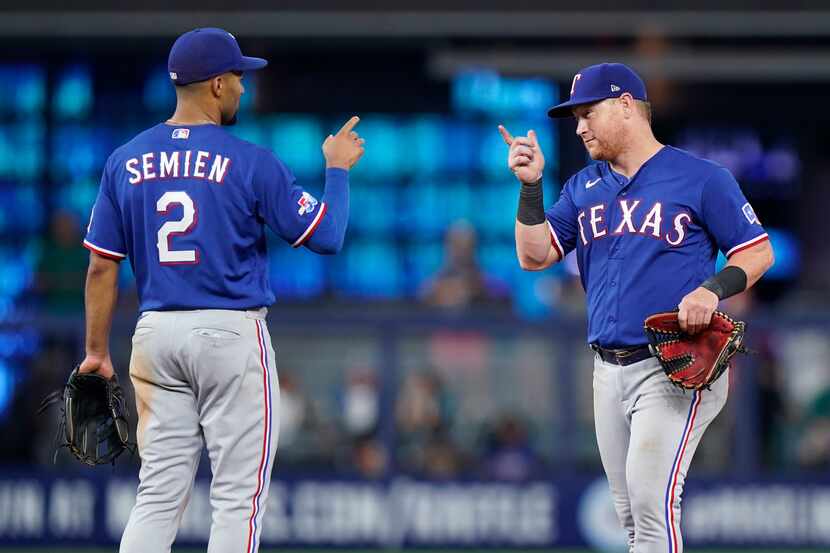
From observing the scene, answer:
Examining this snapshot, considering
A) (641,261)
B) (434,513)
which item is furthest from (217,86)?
(434,513)

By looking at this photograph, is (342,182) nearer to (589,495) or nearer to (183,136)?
(183,136)

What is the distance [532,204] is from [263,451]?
119 centimetres

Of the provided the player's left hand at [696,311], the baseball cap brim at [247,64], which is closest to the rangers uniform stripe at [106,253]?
the baseball cap brim at [247,64]

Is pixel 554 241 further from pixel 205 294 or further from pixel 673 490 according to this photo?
pixel 205 294

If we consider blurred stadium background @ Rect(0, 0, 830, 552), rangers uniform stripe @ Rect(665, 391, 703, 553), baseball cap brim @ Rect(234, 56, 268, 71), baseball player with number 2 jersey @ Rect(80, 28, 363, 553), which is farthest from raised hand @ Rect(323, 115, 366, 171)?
blurred stadium background @ Rect(0, 0, 830, 552)

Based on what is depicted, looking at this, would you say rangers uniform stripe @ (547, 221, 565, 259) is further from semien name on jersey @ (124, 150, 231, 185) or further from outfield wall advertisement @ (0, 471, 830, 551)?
outfield wall advertisement @ (0, 471, 830, 551)

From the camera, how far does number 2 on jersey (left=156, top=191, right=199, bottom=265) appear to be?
458 cm

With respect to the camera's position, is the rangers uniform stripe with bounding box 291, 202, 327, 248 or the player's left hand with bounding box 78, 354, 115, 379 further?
the player's left hand with bounding box 78, 354, 115, 379

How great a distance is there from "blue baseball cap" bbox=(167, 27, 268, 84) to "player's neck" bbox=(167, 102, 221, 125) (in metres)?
0.09

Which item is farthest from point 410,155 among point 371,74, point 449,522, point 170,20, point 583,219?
point 583,219

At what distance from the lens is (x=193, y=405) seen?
4652 millimetres

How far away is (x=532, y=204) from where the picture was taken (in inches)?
194

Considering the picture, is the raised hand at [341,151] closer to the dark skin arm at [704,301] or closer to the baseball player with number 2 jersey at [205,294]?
the baseball player with number 2 jersey at [205,294]

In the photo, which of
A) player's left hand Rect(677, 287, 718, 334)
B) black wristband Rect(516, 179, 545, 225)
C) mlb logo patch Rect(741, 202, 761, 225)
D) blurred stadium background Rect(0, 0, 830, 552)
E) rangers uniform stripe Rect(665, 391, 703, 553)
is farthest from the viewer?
blurred stadium background Rect(0, 0, 830, 552)
